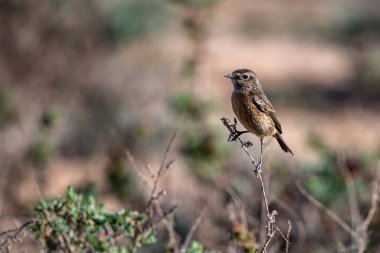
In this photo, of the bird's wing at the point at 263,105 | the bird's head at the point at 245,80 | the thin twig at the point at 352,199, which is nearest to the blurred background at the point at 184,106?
the thin twig at the point at 352,199

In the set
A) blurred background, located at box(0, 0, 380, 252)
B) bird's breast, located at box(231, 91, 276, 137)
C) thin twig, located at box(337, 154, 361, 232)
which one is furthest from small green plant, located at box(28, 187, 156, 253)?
thin twig, located at box(337, 154, 361, 232)

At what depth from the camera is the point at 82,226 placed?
4637 mm

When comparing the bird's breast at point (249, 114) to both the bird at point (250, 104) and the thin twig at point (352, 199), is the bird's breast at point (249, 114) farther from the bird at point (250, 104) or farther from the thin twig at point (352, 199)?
the thin twig at point (352, 199)

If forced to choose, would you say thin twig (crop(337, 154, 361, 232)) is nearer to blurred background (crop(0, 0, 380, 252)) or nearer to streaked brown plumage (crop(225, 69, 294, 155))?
blurred background (crop(0, 0, 380, 252))

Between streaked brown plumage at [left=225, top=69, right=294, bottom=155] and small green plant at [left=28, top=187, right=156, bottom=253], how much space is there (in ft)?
4.12

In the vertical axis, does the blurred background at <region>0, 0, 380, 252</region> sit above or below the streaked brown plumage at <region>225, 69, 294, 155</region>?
above

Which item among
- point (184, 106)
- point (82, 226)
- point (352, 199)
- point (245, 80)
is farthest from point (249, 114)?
point (184, 106)

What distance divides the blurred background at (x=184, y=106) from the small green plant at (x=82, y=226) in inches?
9.5

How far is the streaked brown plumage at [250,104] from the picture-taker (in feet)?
17.7

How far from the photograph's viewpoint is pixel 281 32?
2683 cm

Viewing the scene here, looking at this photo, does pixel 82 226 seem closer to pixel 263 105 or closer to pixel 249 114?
pixel 249 114

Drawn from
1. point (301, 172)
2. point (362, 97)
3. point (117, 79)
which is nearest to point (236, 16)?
point (362, 97)

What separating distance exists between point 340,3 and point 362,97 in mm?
10606

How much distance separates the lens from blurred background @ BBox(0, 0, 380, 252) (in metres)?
7.90
